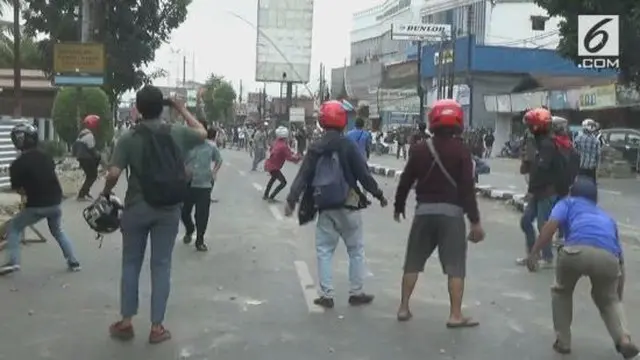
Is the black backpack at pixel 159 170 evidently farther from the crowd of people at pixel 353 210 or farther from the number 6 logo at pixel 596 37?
the number 6 logo at pixel 596 37

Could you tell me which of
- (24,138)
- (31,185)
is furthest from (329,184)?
(24,138)

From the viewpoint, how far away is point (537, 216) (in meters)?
10.7

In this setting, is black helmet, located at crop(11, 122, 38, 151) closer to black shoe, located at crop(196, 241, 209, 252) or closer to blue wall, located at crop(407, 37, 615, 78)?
black shoe, located at crop(196, 241, 209, 252)

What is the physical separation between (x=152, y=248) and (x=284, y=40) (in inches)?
1912

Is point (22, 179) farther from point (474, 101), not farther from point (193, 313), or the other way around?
point (474, 101)

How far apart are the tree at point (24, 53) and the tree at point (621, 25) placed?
22283 millimetres

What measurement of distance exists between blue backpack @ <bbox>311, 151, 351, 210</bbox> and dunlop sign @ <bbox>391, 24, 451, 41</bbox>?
38.8 meters

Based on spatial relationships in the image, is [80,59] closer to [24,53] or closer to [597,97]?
[597,97]

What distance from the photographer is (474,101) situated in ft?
184

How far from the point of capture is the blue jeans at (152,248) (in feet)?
22.2

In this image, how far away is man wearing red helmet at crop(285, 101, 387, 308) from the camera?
8.06m

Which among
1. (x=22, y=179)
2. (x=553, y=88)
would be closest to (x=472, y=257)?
(x=22, y=179)

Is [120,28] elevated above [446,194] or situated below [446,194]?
above

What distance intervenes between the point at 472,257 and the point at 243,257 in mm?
2867
